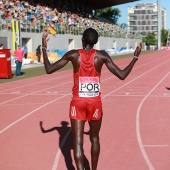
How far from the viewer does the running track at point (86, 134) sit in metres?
5.88

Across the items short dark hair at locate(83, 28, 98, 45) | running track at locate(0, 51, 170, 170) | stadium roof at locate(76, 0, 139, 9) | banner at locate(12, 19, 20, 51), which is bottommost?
running track at locate(0, 51, 170, 170)

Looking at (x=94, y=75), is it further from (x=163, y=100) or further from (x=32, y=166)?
(x=163, y=100)

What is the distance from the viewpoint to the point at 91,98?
4.55m

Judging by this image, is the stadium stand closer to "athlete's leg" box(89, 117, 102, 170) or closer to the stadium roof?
the stadium roof

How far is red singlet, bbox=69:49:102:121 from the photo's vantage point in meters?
4.52

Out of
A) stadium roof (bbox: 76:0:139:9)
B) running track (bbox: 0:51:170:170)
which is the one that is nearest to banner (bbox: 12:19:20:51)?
running track (bbox: 0:51:170:170)

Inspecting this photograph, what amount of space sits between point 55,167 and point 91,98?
1535 mm

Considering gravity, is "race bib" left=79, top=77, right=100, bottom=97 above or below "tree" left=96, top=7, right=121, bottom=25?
below

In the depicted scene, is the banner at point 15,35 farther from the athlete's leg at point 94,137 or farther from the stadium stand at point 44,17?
the athlete's leg at point 94,137

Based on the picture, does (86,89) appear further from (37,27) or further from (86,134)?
(37,27)

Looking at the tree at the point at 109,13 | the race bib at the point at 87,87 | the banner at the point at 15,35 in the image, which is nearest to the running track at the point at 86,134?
the race bib at the point at 87,87

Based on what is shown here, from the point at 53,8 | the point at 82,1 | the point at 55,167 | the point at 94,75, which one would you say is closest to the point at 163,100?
the point at 55,167

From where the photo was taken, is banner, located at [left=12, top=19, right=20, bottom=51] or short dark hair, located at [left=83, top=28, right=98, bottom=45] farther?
banner, located at [left=12, top=19, right=20, bottom=51]

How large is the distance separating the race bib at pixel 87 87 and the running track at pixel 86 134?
4.75 feet
